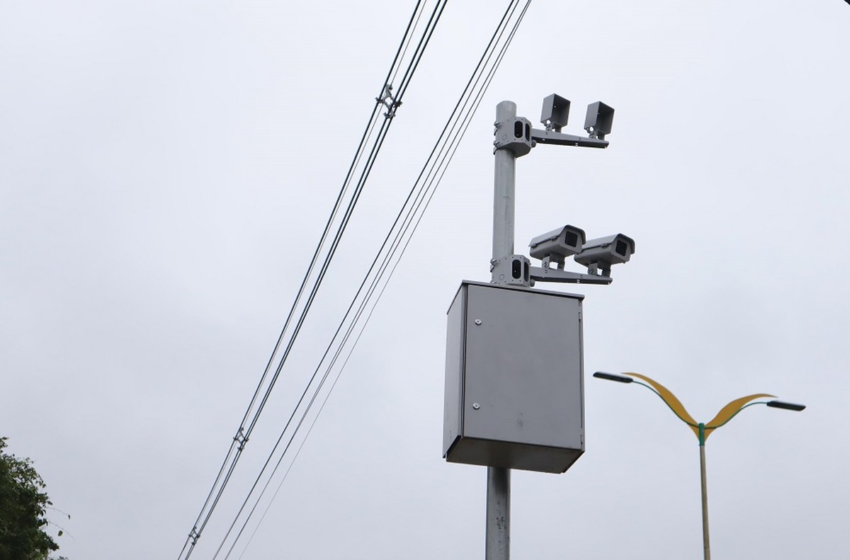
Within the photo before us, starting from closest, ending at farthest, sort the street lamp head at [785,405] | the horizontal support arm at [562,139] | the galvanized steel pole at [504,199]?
1. the galvanized steel pole at [504,199]
2. the horizontal support arm at [562,139]
3. the street lamp head at [785,405]

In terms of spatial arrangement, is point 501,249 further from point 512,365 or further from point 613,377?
point 613,377

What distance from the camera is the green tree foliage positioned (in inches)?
741

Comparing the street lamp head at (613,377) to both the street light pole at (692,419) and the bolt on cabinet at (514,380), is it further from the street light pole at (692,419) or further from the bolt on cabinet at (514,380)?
the bolt on cabinet at (514,380)

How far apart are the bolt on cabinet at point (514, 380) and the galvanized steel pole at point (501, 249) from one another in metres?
0.14

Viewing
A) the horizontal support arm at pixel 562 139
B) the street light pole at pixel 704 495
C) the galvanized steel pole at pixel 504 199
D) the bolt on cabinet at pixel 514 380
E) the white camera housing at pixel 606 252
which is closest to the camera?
the bolt on cabinet at pixel 514 380

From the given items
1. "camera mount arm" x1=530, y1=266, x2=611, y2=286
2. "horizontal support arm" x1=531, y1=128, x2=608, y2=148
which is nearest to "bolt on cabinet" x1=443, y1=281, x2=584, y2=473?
"camera mount arm" x1=530, y1=266, x2=611, y2=286

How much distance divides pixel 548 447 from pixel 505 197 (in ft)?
5.53

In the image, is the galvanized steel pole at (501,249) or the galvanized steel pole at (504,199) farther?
the galvanized steel pole at (504,199)

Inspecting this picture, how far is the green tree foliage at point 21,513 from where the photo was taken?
18.8 m

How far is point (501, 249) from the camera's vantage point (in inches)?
258

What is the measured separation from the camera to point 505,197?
6.66 m

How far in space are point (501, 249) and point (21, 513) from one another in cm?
1574

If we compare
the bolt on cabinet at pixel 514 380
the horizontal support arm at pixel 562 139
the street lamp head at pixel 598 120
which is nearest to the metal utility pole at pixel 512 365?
the bolt on cabinet at pixel 514 380

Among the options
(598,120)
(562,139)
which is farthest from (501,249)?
(598,120)
